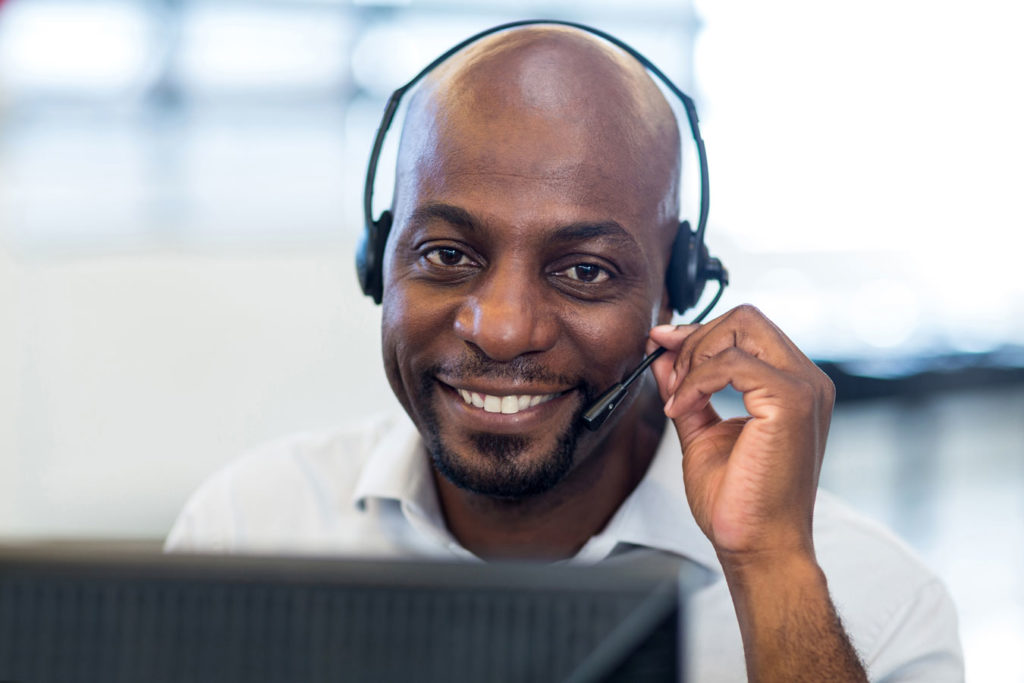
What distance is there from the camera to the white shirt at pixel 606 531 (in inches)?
44.5

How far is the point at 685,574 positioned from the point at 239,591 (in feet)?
0.58

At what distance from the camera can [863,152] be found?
4.42 m

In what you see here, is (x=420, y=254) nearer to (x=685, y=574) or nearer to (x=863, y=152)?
(x=685, y=574)

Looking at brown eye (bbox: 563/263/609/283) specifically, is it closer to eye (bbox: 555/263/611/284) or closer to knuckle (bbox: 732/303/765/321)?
eye (bbox: 555/263/611/284)

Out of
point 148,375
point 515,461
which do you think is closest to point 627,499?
point 515,461

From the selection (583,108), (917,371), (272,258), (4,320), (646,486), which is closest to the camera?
(583,108)

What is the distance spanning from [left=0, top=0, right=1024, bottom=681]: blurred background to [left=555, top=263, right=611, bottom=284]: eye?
211cm

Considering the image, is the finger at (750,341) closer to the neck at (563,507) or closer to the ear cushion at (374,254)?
the neck at (563,507)

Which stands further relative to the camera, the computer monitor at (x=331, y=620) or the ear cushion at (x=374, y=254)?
the ear cushion at (x=374, y=254)

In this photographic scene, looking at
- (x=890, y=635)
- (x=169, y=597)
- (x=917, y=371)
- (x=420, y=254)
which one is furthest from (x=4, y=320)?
(x=917, y=371)

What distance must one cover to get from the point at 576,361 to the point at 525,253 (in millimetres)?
133

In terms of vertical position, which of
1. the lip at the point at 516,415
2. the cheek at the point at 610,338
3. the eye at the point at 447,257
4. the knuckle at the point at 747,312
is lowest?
the lip at the point at 516,415

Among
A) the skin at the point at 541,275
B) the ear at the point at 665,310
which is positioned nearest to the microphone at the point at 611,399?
the skin at the point at 541,275

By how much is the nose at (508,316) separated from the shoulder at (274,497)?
360 mm
